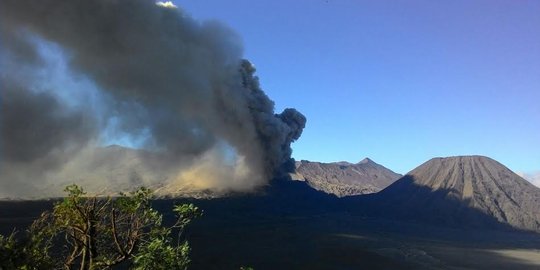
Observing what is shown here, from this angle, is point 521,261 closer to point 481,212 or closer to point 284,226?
point 284,226

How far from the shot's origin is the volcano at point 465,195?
113 meters

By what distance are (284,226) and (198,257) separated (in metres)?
29.1

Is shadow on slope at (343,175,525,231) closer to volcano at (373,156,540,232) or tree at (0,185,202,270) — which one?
volcano at (373,156,540,232)

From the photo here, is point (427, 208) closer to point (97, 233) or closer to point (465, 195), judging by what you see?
point (465, 195)

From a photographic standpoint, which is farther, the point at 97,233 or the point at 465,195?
the point at 465,195

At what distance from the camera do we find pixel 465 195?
406 ft

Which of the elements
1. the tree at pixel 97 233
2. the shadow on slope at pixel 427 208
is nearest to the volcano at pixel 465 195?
the shadow on slope at pixel 427 208

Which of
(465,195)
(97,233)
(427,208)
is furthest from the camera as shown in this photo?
(465,195)

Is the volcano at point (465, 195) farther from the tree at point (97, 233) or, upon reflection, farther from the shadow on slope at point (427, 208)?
the tree at point (97, 233)

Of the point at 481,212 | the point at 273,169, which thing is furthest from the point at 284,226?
the point at 481,212

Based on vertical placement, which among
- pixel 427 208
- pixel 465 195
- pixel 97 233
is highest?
pixel 465 195

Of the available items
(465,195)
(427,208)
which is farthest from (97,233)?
(465,195)

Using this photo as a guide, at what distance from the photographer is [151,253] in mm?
8070

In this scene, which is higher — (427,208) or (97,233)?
(427,208)
